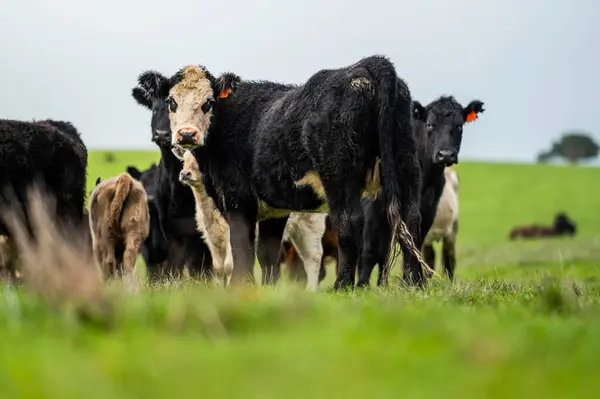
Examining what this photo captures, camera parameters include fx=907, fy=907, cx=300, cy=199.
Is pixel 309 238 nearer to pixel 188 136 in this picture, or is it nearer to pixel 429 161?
pixel 429 161

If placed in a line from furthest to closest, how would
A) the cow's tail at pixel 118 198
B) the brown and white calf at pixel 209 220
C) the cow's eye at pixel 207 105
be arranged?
the brown and white calf at pixel 209 220, the cow's tail at pixel 118 198, the cow's eye at pixel 207 105

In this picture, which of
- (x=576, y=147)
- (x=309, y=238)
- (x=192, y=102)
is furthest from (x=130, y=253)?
(x=576, y=147)

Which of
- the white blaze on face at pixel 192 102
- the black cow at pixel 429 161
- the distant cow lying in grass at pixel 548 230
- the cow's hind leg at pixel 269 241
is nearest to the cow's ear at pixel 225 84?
the white blaze on face at pixel 192 102

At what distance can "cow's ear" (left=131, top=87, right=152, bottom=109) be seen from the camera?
1407 cm

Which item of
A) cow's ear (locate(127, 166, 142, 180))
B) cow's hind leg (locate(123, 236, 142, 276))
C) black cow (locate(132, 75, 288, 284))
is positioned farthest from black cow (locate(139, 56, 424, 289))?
cow's ear (locate(127, 166, 142, 180))

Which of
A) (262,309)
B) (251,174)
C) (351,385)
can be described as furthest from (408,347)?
(251,174)

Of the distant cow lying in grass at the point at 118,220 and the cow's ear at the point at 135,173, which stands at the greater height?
the cow's ear at the point at 135,173

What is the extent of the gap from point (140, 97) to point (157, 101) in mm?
1053

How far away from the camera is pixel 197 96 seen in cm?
1170

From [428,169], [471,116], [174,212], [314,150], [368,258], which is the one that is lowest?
[368,258]

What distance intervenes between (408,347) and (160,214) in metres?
12.2

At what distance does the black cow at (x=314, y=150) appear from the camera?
31.1 ft

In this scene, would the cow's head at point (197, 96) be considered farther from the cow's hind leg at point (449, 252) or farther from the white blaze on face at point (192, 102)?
the cow's hind leg at point (449, 252)

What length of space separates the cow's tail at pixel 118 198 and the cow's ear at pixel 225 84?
6.76ft
